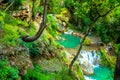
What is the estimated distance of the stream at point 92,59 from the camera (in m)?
27.9

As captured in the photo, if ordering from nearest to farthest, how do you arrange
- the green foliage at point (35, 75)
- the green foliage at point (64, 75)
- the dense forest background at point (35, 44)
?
the dense forest background at point (35, 44), the green foliage at point (35, 75), the green foliage at point (64, 75)

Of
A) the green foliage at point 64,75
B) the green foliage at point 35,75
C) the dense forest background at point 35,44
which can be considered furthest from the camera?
the green foliage at point 64,75

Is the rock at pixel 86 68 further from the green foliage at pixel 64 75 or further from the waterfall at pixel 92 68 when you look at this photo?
the green foliage at pixel 64 75

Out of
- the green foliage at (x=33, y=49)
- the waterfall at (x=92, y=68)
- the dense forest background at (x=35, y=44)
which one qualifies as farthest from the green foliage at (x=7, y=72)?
the waterfall at (x=92, y=68)

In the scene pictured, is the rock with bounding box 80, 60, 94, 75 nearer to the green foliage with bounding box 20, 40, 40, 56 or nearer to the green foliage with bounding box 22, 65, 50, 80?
the green foliage with bounding box 20, 40, 40, 56

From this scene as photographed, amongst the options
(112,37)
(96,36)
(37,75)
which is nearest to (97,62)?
(112,37)

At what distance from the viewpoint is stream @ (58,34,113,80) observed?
1098 inches

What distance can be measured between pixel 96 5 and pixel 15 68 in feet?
21.4

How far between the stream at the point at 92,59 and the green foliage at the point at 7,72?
13067 mm

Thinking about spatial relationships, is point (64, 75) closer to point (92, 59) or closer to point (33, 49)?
point (33, 49)

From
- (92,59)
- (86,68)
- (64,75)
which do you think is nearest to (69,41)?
(92,59)

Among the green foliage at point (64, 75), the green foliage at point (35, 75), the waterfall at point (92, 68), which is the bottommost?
the waterfall at point (92, 68)

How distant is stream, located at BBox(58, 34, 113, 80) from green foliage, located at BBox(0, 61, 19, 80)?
13067 mm

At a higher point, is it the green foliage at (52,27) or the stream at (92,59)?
the green foliage at (52,27)
